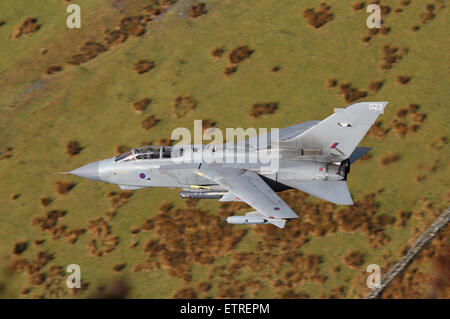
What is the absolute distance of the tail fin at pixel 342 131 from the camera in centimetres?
2366

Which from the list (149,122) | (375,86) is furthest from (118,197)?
(375,86)

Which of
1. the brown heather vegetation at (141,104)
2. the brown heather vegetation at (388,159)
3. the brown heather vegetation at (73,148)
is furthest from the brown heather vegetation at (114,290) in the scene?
the brown heather vegetation at (388,159)

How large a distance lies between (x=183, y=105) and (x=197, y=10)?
10464 millimetres

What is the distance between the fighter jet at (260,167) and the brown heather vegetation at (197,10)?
16914 mm

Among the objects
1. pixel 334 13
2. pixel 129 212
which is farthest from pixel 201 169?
pixel 334 13

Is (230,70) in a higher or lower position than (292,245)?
higher

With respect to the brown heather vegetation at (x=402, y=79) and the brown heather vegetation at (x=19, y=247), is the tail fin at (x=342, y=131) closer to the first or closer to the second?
the brown heather vegetation at (x=402, y=79)

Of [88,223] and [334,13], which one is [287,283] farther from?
[334,13]

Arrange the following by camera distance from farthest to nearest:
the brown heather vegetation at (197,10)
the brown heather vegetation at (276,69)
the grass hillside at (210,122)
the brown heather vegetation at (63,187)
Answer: the brown heather vegetation at (197,10), the brown heather vegetation at (276,69), the brown heather vegetation at (63,187), the grass hillside at (210,122)

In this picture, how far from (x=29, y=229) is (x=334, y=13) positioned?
86.9 ft

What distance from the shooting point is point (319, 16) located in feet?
125

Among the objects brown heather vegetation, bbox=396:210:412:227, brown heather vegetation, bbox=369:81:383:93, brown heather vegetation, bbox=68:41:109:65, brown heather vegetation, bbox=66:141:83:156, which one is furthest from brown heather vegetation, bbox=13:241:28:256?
brown heather vegetation, bbox=369:81:383:93

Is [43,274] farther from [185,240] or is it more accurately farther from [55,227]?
[185,240]

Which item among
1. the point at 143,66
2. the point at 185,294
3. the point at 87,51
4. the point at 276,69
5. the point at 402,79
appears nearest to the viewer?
the point at 185,294
